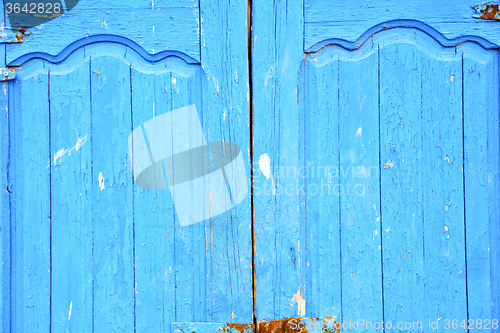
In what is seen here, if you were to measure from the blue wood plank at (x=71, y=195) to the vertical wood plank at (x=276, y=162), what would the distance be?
2.04 ft

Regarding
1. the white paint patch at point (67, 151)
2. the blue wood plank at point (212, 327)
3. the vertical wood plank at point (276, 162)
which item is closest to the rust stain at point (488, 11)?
the vertical wood plank at point (276, 162)

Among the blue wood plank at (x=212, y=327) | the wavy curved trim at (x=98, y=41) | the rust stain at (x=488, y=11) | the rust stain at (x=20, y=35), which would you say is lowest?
the blue wood plank at (x=212, y=327)

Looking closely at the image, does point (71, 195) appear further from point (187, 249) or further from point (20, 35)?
point (20, 35)

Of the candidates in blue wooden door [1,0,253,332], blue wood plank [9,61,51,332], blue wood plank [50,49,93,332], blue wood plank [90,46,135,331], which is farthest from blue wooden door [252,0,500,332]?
blue wood plank [9,61,51,332]

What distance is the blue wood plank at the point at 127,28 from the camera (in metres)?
1.25

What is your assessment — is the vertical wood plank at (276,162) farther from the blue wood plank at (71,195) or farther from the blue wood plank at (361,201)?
the blue wood plank at (71,195)

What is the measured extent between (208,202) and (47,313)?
2.37 ft

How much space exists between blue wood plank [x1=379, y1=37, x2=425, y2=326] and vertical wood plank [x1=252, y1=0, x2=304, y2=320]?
32 centimetres

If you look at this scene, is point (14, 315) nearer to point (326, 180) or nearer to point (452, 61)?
point (326, 180)

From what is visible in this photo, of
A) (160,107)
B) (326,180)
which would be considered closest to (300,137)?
(326,180)

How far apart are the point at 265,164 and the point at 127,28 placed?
707 mm

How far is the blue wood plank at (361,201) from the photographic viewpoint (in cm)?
125

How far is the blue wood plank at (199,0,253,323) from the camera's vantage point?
4.09 feet

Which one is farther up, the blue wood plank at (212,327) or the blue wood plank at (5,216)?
the blue wood plank at (5,216)
